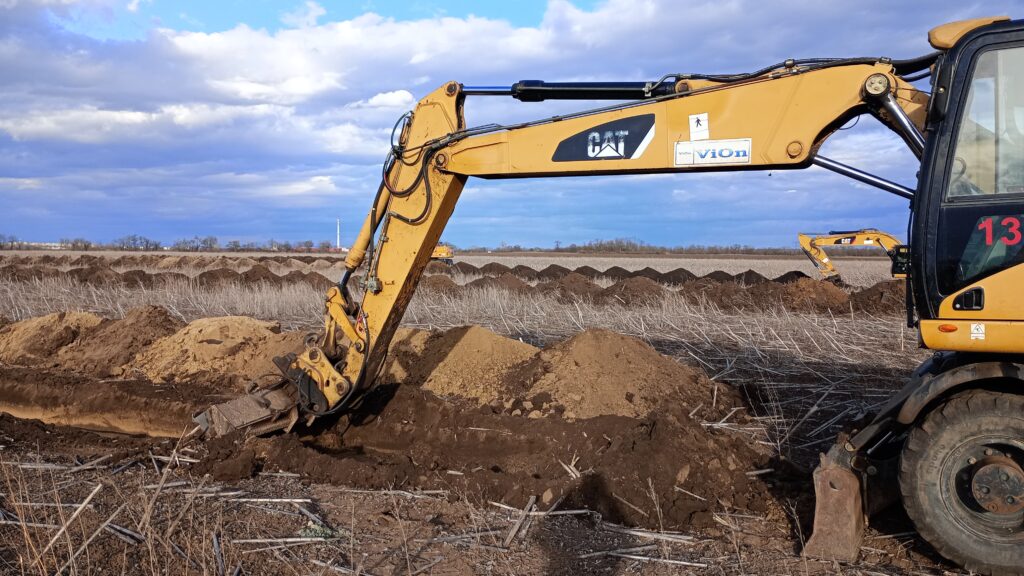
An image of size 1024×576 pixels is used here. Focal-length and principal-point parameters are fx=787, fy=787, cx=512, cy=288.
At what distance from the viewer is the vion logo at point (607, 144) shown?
582 centimetres

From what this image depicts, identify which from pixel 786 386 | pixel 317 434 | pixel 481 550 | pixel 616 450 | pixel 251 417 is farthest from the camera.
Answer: pixel 786 386

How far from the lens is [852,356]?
1091 centimetres

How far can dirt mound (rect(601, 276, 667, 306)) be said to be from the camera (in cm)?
1915

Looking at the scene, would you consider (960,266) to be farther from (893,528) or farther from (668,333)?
(668,333)

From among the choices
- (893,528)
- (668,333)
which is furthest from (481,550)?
(668,333)

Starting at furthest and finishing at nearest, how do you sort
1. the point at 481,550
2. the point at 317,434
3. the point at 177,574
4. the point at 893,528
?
the point at 317,434
the point at 893,528
the point at 481,550
the point at 177,574

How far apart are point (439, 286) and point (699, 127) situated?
660 inches

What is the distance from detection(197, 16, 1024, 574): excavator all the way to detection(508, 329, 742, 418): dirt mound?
87.9 inches

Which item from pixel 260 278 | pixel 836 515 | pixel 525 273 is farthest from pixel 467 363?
pixel 525 273

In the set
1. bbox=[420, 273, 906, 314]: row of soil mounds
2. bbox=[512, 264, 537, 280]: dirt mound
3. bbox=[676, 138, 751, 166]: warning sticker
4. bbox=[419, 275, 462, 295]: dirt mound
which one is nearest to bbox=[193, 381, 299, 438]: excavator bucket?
bbox=[676, 138, 751, 166]: warning sticker

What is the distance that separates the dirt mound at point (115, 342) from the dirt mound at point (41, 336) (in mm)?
208

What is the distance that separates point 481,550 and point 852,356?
7.78 m

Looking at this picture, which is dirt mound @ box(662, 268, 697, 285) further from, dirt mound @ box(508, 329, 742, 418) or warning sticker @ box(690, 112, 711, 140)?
warning sticker @ box(690, 112, 711, 140)

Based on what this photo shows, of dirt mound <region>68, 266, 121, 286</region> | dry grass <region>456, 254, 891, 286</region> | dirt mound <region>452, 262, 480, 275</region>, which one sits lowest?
dry grass <region>456, 254, 891, 286</region>
